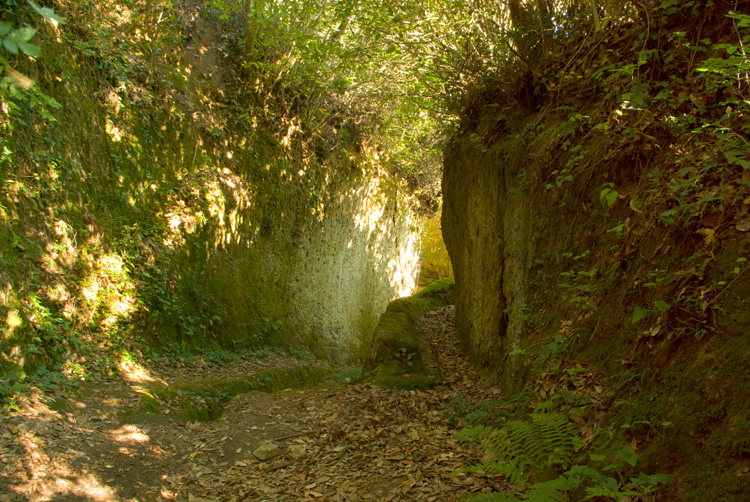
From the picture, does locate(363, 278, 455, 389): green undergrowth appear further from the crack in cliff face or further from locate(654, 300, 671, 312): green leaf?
locate(654, 300, 671, 312): green leaf

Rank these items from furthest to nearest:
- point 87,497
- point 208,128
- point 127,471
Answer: point 208,128 → point 127,471 → point 87,497

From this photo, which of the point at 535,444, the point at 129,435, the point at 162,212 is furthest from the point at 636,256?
the point at 162,212

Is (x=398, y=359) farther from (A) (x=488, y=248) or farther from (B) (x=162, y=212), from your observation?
(B) (x=162, y=212)

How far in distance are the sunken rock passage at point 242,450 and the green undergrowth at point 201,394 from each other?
0.17m

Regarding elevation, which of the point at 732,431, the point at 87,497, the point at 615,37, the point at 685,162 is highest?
the point at 615,37

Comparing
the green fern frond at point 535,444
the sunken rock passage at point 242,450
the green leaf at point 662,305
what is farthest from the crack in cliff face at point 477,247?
the green leaf at point 662,305

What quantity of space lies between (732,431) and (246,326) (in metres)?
9.13

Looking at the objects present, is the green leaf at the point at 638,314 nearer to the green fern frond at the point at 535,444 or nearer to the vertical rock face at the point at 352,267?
the green fern frond at the point at 535,444

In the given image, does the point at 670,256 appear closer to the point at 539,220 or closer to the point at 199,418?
the point at 539,220

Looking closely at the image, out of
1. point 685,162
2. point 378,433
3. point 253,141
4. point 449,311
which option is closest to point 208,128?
point 253,141

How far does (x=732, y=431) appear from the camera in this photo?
1.88 metres

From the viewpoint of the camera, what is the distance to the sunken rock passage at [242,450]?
3539mm

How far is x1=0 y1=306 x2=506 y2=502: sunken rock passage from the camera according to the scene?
139 inches

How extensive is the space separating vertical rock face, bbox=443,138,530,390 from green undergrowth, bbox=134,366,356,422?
12.5 ft
